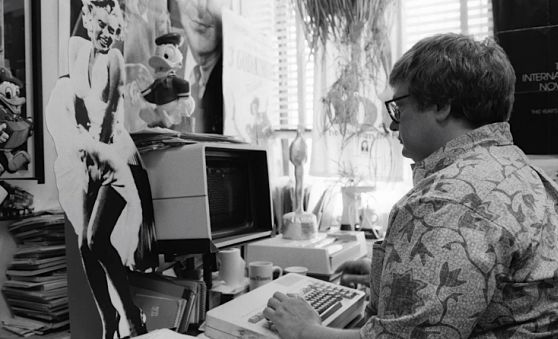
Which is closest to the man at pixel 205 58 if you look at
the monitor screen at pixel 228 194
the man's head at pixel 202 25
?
the man's head at pixel 202 25

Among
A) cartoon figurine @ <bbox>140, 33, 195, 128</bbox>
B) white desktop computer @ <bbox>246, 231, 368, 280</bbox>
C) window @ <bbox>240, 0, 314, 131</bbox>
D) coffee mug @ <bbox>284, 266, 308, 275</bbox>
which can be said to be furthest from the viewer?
window @ <bbox>240, 0, 314, 131</bbox>

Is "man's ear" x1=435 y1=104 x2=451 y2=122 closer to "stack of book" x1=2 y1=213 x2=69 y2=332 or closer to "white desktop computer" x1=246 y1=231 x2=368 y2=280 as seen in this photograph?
"white desktop computer" x1=246 y1=231 x2=368 y2=280

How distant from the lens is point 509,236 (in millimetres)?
828

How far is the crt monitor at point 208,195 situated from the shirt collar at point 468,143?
1.97ft

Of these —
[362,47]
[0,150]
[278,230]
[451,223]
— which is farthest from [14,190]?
[362,47]

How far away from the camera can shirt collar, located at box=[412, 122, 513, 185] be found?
100cm

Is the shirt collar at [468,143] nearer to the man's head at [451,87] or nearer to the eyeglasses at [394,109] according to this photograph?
the man's head at [451,87]

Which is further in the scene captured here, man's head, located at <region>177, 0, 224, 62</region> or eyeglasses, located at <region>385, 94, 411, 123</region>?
man's head, located at <region>177, 0, 224, 62</region>

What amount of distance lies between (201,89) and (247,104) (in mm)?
300

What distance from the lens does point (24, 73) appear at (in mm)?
1231

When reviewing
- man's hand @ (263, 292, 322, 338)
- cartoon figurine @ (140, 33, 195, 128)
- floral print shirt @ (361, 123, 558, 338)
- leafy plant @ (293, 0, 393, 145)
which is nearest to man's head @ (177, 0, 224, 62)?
cartoon figurine @ (140, 33, 195, 128)

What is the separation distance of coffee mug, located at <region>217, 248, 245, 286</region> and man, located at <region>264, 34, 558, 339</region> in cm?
48

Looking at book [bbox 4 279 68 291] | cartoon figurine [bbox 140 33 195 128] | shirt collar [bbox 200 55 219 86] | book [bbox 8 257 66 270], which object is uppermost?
shirt collar [bbox 200 55 219 86]

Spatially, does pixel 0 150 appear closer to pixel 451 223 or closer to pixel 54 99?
pixel 54 99
